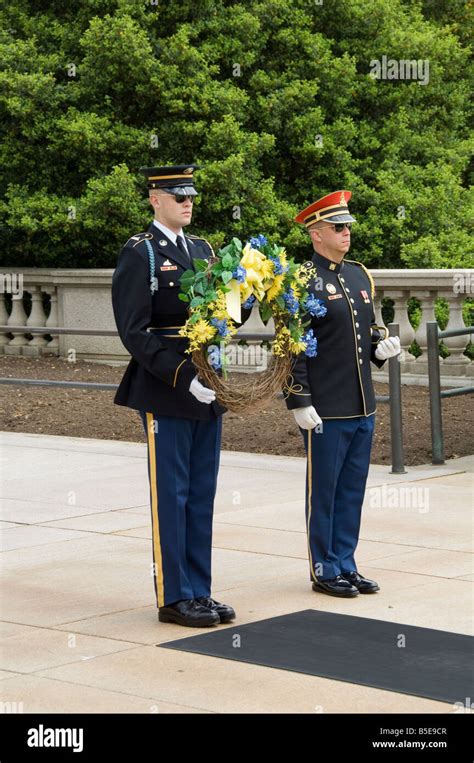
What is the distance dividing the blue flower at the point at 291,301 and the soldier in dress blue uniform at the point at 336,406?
→ 0.43m

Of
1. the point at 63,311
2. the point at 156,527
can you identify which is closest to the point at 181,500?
the point at 156,527

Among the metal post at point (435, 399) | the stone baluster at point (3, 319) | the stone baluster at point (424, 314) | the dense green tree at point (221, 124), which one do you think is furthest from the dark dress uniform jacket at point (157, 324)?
the stone baluster at point (3, 319)

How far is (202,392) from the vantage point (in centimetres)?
618

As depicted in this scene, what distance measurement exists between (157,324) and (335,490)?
1357 millimetres

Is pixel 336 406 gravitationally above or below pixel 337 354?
below

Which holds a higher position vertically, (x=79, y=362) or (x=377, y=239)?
(x=377, y=239)

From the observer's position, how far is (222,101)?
57.1 feet

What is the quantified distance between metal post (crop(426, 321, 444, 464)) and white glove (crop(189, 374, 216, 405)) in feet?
15.9

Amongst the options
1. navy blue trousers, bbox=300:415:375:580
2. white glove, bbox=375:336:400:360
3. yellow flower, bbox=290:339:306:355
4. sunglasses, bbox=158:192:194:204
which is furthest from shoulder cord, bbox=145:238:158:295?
white glove, bbox=375:336:400:360

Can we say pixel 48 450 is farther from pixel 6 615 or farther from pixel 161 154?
pixel 161 154

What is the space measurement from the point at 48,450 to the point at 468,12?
13.8 m

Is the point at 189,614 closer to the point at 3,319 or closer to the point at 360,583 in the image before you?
the point at 360,583
